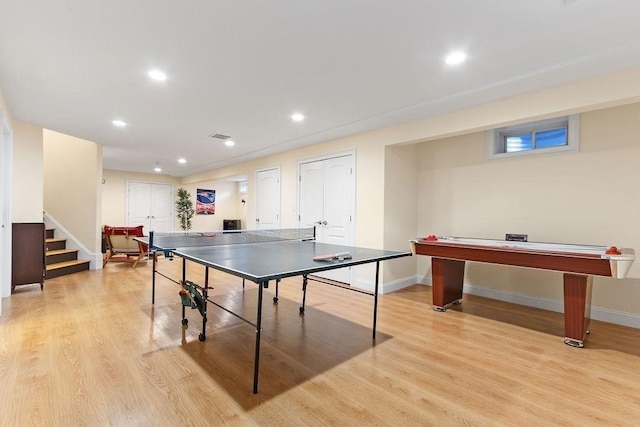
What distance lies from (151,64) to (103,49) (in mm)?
334

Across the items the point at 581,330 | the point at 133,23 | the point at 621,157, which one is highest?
the point at 133,23

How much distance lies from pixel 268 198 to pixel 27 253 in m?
3.78

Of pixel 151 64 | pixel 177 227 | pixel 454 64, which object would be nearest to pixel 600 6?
pixel 454 64

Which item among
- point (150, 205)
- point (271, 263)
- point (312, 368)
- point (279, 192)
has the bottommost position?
point (312, 368)

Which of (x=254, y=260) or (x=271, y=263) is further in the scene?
(x=254, y=260)

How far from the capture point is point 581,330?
266 centimetres

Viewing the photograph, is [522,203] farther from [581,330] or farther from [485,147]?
[581,330]

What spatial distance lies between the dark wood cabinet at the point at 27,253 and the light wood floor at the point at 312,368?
0.63 m

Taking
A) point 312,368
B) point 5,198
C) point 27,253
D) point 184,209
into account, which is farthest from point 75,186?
point 312,368

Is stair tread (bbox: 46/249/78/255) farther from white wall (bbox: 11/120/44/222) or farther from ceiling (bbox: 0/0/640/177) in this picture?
ceiling (bbox: 0/0/640/177)

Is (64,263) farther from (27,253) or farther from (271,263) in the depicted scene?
(271,263)

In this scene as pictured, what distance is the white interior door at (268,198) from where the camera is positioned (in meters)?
6.16

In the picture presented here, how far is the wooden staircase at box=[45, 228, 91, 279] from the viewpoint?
5.09 m

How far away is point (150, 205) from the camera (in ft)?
31.1
